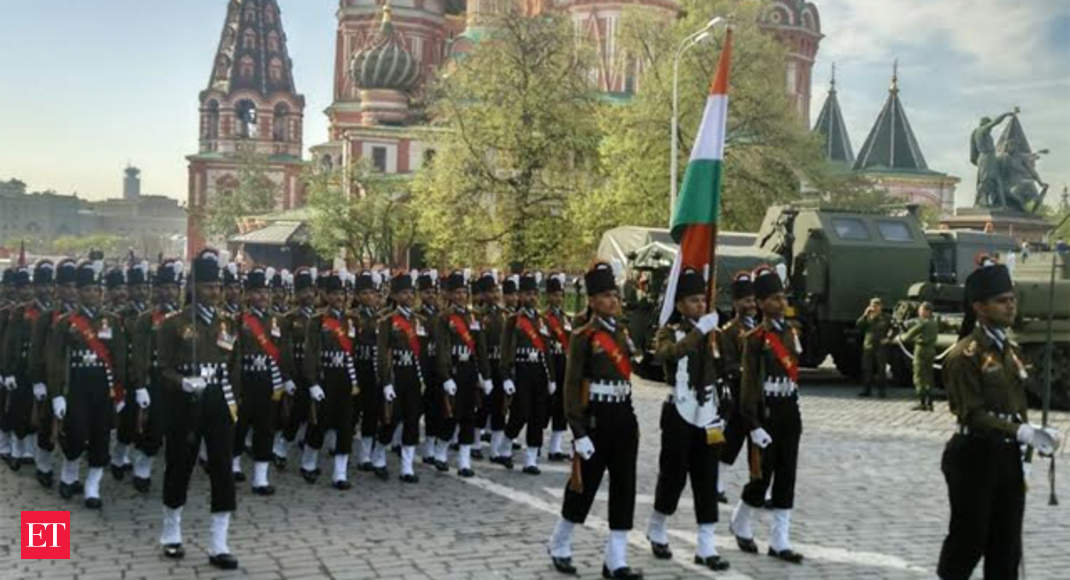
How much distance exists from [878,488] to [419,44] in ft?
207

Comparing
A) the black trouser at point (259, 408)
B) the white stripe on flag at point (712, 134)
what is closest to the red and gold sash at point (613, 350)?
the white stripe on flag at point (712, 134)

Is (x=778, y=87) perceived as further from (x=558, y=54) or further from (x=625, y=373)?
(x=625, y=373)

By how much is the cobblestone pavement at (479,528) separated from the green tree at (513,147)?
22.2 metres

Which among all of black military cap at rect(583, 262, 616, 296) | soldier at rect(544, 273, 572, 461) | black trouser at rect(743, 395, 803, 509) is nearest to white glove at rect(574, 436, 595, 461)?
black military cap at rect(583, 262, 616, 296)

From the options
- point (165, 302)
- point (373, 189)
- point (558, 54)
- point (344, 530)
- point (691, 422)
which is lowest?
point (344, 530)

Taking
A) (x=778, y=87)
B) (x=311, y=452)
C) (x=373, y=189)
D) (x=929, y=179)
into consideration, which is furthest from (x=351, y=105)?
(x=311, y=452)

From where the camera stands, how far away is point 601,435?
744cm

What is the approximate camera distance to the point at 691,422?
771 centimetres

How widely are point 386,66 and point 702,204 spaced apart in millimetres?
56239

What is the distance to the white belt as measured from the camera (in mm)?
7984

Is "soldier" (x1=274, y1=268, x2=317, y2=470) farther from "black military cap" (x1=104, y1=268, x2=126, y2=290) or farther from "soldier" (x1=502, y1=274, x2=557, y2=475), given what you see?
"soldier" (x1=502, y1=274, x2=557, y2=475)

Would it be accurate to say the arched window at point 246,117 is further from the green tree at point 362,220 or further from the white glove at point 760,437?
the white glove at point 760,437

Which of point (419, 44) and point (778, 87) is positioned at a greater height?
point (419, 44)

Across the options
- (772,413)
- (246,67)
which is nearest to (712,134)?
(772,413)
